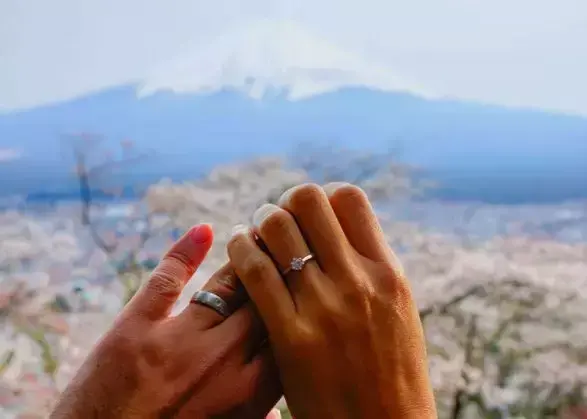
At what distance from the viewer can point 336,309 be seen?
77 centimetres

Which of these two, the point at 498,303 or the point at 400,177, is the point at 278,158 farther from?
the point at 498,303

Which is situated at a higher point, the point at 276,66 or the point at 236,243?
the point at 276,66

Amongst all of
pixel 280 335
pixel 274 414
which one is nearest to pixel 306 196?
pixel 280 335

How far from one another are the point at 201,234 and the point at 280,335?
0.50ft

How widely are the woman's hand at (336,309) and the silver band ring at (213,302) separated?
0.04 metres

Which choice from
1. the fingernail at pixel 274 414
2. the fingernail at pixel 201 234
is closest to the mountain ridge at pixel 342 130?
the fingernail at pixel 201 234

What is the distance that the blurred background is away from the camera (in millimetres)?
1034

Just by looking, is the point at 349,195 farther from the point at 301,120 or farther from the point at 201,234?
the point at 301,120

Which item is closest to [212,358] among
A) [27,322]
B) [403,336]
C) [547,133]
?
[403,336]

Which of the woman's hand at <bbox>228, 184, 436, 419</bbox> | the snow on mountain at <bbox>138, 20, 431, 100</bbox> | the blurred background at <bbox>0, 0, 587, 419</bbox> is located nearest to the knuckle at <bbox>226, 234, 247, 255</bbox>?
the woman's hand at <bbox>228, 184, 436, 419</bbox>

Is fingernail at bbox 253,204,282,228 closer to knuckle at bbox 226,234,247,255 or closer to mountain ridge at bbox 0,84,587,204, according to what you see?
knuckle at bbox 226,234,247,255

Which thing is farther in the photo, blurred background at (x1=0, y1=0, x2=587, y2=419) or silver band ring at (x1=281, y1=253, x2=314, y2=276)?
blurred background at (x1=0, y1=0, x2=587, y2=419)

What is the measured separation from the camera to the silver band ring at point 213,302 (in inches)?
32.3

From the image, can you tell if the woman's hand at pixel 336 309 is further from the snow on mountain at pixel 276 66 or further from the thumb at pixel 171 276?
the snow on mountain at pixel 276 66
